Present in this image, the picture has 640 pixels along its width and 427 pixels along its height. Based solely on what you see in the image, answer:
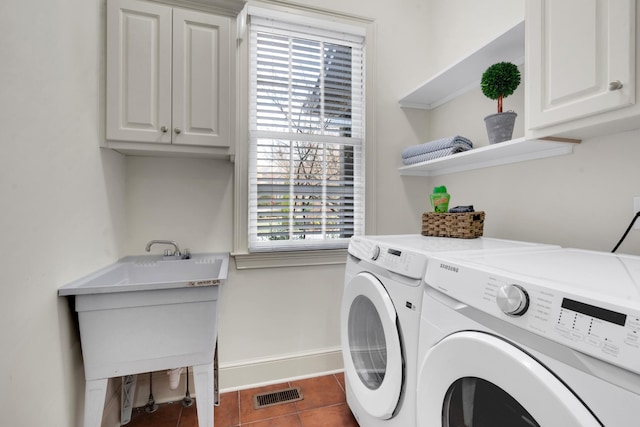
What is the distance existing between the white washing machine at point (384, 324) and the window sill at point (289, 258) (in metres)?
0.59

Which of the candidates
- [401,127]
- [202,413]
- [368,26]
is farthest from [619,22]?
[202,413]

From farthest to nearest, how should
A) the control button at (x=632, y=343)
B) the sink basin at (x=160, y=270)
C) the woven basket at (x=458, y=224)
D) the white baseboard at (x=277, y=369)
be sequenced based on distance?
the white baseboard at (x=277, y=369) → the woven basket at (x=458, y=224) → the sink basin at (x=160, y=270) → the control button at (x=632, y=343)

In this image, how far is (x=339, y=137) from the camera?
7.18 feet

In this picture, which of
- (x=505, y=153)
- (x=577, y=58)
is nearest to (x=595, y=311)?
(x=577, y=58)

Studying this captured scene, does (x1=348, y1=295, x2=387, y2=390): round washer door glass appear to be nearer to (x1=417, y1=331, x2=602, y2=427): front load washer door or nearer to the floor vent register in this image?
(x1=417, y1=331, x2=602, y2=427): front load washer door

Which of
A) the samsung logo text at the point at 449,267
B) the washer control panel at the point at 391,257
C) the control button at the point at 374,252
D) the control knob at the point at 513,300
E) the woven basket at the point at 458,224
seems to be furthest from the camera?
the woven basket at the point at 458,224

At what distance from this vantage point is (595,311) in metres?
0.53

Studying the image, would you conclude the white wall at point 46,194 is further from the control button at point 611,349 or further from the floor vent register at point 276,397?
the control button at point 611,349

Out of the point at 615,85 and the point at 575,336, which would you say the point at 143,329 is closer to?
the point at 575,336

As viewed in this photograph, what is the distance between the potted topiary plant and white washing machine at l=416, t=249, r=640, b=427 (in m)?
0.77

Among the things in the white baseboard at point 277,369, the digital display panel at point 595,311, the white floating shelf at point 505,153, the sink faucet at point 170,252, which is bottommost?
the white baseboard at point 277,369

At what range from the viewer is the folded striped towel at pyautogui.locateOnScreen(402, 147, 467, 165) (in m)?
1.80

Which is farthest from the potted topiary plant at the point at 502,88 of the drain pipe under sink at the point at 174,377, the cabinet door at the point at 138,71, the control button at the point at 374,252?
the drain pipe under sink at the point at 174,377

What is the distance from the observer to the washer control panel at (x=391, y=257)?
1040 millimetres
